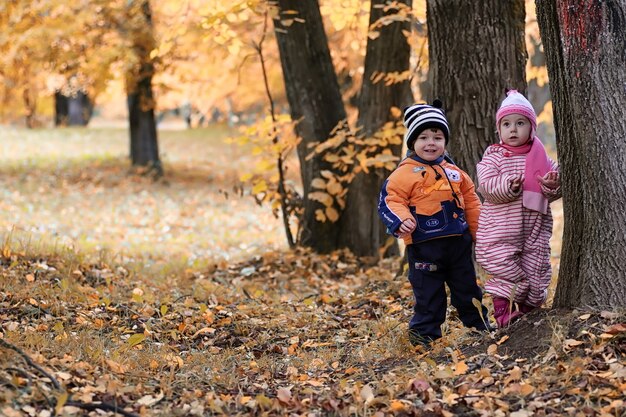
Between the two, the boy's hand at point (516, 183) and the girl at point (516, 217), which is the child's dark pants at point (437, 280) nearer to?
the girl at point (516, 217)

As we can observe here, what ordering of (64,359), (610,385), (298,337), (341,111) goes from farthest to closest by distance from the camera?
(341,111) → (298,337) → (64,359) → (610,385)

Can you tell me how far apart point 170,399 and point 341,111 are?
565 centimetres

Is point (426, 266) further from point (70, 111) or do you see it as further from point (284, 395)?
point (70, 111)

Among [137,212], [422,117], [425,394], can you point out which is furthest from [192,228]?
[425,394]

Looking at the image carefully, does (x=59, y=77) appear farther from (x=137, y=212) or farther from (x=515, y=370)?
(x=515, y=370)

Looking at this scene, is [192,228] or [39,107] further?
[39,107]

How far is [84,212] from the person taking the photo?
559 inches

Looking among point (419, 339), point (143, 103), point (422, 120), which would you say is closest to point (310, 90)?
point (422, 120)

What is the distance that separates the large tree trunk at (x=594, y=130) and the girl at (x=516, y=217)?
1.54ft

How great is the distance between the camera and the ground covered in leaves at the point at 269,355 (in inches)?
141

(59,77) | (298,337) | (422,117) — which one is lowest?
(298,337)

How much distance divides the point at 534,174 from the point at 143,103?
45.6 feet

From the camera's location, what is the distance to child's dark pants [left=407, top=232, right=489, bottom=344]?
15.8ft

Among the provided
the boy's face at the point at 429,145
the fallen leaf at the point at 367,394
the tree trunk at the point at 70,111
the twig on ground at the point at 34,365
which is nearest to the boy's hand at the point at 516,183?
the boy's face at the point at 429,145
